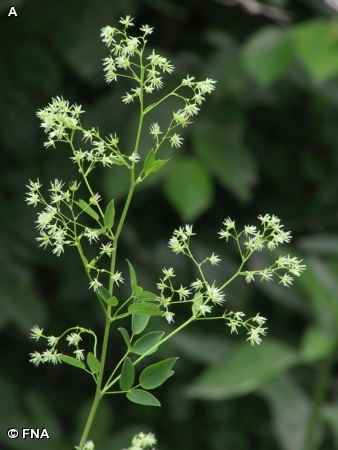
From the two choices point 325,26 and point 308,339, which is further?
point 308,339

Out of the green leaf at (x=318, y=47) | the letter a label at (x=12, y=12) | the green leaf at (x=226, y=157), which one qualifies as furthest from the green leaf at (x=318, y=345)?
the letter a label at (x=12, y=12)

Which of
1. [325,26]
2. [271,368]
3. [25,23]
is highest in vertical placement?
[25,23]

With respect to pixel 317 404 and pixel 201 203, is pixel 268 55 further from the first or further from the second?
pixel 317 404

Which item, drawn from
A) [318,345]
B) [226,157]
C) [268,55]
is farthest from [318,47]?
[318,345]

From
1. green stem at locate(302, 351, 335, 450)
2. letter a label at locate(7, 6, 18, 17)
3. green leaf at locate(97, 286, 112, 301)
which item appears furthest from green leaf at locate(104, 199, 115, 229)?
letter a label at locate(7, 6, 18, 17)

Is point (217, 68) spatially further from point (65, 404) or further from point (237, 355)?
point (65, 404)

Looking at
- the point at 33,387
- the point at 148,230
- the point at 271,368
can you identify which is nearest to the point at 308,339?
the point at 271,368

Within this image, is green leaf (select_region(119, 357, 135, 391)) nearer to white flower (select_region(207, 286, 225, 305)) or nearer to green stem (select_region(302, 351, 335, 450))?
white flower (select_region(207, 286, 225, 305))

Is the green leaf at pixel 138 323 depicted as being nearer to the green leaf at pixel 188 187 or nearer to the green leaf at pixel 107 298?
the green leaf at pixel 107 298
